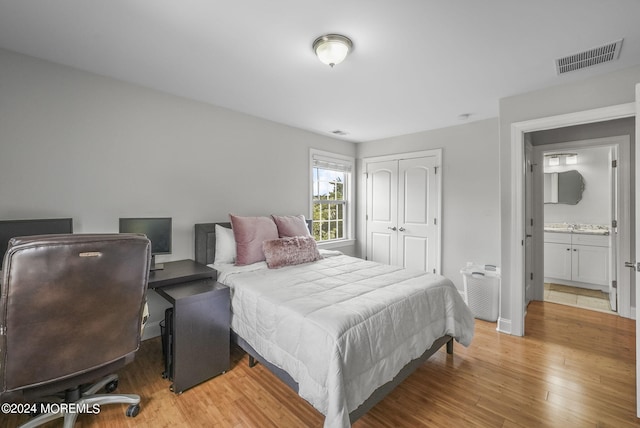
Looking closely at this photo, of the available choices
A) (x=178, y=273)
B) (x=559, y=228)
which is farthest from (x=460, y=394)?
(x=559, y=228)

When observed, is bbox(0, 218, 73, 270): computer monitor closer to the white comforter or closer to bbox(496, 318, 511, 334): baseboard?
the white comforter

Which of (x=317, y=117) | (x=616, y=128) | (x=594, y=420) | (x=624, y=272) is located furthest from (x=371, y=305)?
(x=616, y=128)

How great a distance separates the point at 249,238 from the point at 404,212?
8.60 feet

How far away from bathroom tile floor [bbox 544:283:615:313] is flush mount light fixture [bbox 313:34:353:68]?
431cm

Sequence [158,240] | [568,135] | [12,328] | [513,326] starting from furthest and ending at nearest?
[568,135], [513,326], [158,240], [12,328]

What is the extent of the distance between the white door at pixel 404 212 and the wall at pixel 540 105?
115 cm

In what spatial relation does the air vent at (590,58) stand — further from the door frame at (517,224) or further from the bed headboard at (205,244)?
the bed headboard at (205,244)

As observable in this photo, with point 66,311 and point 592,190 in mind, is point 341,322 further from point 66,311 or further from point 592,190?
point 592,190

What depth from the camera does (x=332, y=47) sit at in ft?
6.18

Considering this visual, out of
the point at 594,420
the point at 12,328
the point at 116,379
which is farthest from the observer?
the point at 116,379

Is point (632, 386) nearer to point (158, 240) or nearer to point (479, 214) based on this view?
point (479, 214)

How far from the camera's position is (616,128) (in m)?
3.18

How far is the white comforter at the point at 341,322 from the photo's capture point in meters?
1.44

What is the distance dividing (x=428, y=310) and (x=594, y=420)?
1.10 meters
